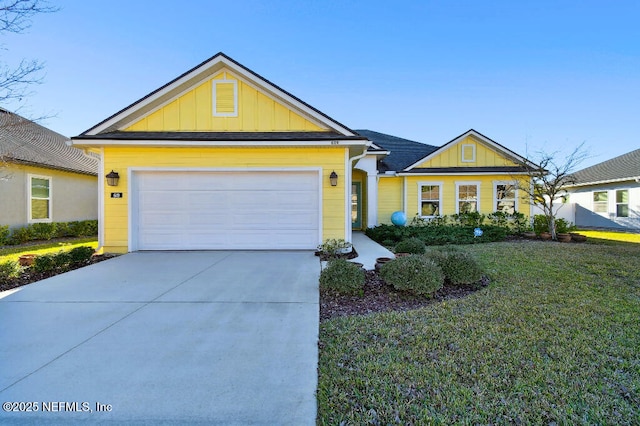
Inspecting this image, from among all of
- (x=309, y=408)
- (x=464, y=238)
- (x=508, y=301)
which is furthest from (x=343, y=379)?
(x=464, y=238)

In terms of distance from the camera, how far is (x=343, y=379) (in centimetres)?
250

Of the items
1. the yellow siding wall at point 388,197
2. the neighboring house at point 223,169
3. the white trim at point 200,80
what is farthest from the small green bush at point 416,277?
the yellow siding wall at point 388,197

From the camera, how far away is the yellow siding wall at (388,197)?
1471 centimetres

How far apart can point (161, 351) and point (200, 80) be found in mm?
8003

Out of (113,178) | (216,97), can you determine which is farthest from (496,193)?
(113,178)

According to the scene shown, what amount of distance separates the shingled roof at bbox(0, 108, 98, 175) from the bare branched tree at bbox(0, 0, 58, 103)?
319 centimetres

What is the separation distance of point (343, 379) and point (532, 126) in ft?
54.5

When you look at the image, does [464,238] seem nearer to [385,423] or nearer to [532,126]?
[532,126]

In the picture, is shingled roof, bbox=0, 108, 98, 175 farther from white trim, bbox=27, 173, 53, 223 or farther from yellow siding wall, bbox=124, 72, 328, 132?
yellow siding wall, bbox=124, 72, 328, 132

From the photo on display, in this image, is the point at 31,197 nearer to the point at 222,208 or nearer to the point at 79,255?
the point at 79,255

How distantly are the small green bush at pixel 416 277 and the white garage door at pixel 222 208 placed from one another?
153 inches

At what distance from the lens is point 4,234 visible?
1016 cm

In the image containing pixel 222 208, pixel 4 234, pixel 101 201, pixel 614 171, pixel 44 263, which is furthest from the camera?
pixel 614 171

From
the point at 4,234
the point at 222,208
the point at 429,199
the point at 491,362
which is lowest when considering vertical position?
the point at 491,362
